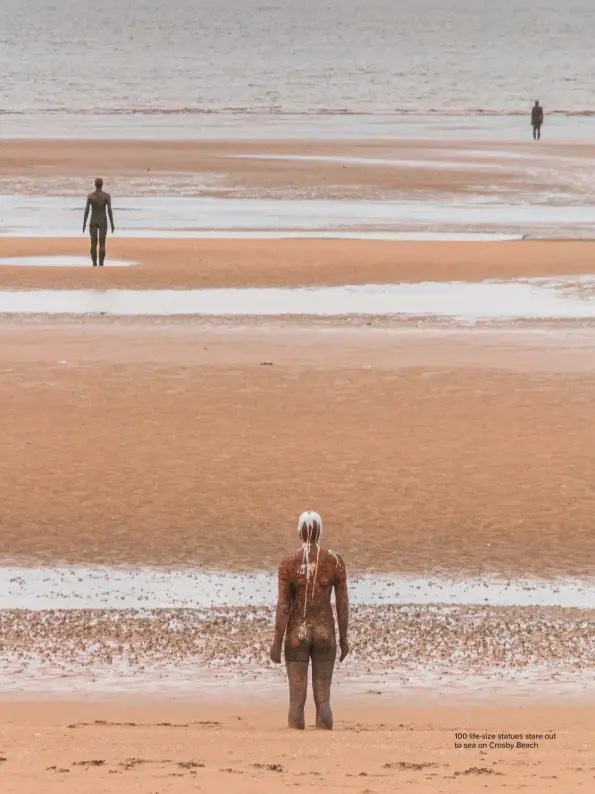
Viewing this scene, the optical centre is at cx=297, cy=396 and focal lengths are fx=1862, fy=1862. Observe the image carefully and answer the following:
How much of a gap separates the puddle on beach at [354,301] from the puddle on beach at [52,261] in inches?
126

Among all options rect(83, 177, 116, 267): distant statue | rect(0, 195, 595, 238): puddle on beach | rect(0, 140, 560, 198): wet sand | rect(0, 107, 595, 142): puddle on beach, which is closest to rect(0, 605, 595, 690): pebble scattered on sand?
rect(83, 177, 116, 267): distant statue

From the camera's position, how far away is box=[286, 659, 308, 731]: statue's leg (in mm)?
10422

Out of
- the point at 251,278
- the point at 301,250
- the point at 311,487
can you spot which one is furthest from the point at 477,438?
the point at 301,250

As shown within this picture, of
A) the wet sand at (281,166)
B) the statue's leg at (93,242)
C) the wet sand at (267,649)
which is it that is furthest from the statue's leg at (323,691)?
the wet sand at (281,166)

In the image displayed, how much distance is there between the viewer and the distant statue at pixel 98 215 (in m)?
31.3

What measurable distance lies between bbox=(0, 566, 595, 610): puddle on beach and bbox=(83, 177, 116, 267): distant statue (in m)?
16.4

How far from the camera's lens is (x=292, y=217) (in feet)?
143

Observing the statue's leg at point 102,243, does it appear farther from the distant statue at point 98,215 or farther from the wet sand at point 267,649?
the wet sand at point 267,649

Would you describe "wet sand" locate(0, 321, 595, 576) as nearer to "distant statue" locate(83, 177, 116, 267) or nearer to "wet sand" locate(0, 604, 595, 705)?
"wet sand" locate(0, 604, 595, 705)

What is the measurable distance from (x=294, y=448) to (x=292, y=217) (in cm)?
2515

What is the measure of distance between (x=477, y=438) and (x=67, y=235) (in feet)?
69.8

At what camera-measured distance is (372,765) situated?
919 cm

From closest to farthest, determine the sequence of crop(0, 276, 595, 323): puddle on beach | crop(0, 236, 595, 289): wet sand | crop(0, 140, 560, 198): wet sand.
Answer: crop(0, 276, 595, 323): puddle on beach
crop(0, 236, 595, 289): wet sand
crop(0, 140, 560, 198): wet sand

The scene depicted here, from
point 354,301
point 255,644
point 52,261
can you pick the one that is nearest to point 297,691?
point 255,644
